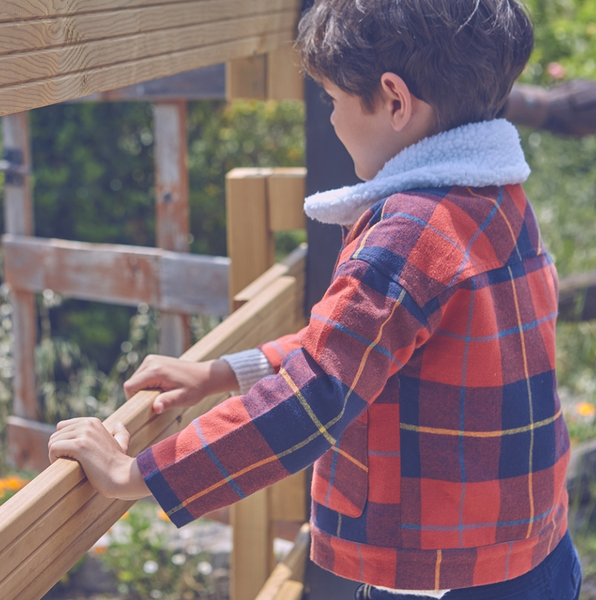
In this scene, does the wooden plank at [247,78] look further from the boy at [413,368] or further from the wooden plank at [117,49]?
the boy at [413,368]

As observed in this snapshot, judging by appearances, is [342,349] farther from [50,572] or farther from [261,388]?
[50,572]

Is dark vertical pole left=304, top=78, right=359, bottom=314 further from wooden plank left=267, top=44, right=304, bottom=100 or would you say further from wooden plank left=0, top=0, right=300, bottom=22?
wooden plank left=0, top=0, right=300, bottom=22

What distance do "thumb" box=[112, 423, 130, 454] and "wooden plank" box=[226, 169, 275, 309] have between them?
795mm

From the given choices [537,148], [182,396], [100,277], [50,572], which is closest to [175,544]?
[100,277]

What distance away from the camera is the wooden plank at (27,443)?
349cm

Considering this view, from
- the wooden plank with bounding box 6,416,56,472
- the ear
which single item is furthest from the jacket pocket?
the wooden plank with bounding box 6,416,56,472

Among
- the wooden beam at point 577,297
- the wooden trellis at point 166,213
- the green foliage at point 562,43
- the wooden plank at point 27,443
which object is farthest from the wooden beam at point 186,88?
the green foliage at point 562,43

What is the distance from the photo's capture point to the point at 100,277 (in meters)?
3.21

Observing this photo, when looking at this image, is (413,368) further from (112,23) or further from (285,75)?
(285,75)

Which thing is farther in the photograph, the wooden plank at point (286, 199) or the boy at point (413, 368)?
the wooden plank at point (286, 199)

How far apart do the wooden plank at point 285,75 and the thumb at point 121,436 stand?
90cm

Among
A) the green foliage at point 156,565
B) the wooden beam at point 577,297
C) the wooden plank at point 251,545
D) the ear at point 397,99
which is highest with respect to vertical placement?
the ear at point 397,99

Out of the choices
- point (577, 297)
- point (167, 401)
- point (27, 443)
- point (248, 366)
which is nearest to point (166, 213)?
point (27, 443)

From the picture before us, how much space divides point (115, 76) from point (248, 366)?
481 mm
